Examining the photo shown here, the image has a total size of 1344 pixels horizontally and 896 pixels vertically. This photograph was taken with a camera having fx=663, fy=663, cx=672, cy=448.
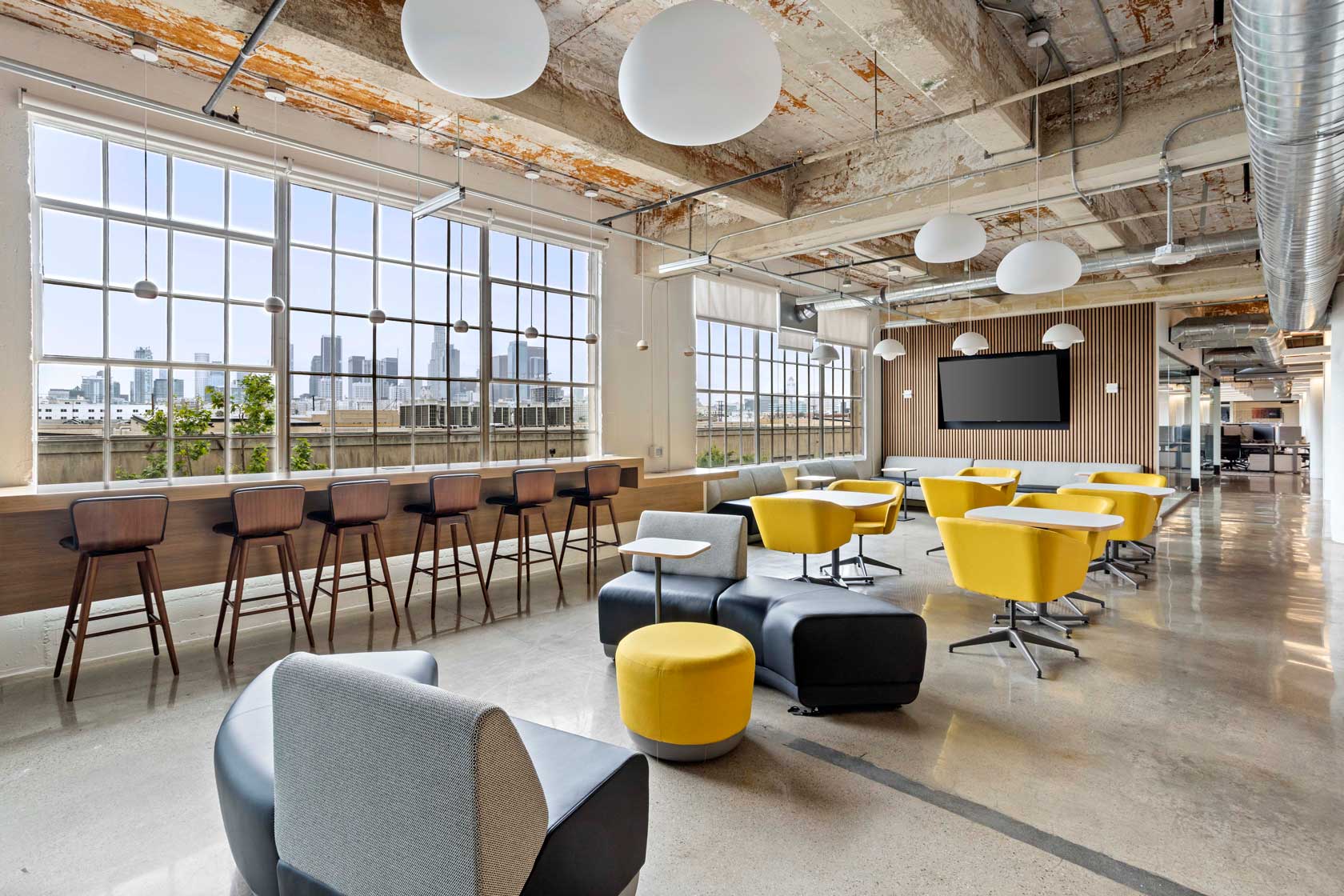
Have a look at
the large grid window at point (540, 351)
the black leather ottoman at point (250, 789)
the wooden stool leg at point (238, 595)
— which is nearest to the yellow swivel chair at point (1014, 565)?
the black leather ottoman at point (250, 789)

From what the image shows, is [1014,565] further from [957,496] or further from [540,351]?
[540,351]

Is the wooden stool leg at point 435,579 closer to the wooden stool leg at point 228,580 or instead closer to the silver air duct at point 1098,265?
the wooden stool leg at point 228,580

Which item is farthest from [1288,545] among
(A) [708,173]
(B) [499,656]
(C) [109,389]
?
(C) [109,389]

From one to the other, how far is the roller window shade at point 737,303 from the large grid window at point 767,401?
15 cm

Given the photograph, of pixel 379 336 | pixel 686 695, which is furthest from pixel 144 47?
pixel 686 695

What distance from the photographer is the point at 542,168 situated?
657 centimetres

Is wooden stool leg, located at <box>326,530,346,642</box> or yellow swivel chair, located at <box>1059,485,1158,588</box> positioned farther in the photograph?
yellow swivel chair, located at <box>1059,485,1158,588</box>

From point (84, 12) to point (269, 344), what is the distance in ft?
7.59

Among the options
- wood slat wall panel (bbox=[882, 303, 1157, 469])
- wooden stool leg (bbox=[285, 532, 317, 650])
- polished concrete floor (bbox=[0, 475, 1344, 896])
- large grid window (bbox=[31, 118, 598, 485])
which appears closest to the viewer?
polished concrete floor (bbox=[0, 475, 1344, 896])

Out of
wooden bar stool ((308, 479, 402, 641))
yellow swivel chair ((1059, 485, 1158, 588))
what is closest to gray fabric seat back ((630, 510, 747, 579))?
wooden bar stool ((308, 479, 402, 641))

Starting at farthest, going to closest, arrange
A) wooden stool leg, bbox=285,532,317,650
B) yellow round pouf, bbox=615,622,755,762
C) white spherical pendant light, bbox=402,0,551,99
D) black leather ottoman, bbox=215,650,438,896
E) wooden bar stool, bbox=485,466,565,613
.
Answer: wooden bar stool, bbox=485,466,565,613 → wooden stool leg, bbox=285,532,317,650 → yellow round pouf, bbox=615,622,755,762 → black leather ottoman, bbox=215,650,438,896 → white spherical pendant light, bbox=402,0,551,99

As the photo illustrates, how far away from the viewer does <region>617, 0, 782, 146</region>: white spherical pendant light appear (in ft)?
4.89

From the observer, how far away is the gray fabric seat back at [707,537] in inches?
163

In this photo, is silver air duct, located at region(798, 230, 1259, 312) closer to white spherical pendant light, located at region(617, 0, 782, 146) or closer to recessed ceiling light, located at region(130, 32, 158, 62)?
white spherical pendant light, located at region(617, 0, 782, 146)
